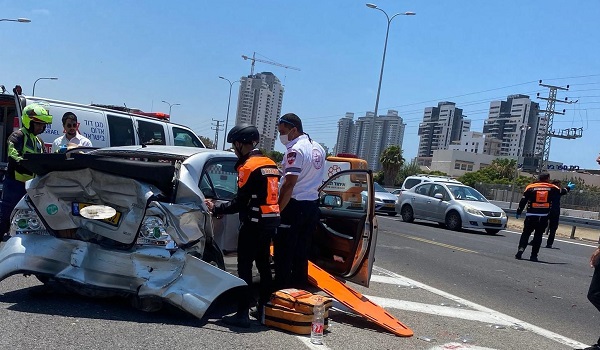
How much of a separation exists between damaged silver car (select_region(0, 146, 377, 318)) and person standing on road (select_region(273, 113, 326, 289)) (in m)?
0.53

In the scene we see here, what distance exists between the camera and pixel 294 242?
5.79 metres

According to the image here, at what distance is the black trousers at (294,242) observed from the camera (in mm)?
5773

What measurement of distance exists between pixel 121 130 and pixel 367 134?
8569 cm

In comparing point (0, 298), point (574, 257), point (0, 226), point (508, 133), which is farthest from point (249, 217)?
point (508, 133)

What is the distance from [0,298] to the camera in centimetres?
548

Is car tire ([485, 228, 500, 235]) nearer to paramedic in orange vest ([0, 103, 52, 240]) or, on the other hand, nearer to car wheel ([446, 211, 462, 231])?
car wheel ([446, 211, 462, 231])

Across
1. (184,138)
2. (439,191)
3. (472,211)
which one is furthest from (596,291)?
(439,191)

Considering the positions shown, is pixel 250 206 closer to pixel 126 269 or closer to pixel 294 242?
pixel 294 242

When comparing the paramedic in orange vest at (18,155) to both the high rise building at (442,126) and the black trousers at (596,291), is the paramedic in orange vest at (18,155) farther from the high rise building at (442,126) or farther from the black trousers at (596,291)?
the high rise building at (442,126)

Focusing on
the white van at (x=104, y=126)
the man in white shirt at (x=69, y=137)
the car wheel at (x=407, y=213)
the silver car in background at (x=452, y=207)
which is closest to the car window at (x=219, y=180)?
the man in white shirt at (x=69, y=137)

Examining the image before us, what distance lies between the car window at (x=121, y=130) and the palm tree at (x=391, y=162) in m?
54.9

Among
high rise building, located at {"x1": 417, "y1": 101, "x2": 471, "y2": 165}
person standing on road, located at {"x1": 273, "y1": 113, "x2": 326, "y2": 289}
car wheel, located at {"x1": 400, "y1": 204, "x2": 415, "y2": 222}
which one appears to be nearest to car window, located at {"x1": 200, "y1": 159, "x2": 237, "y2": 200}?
person standing on road, located at {"x1": 273, "y1": 113, "x2": 326, "y2": 289}

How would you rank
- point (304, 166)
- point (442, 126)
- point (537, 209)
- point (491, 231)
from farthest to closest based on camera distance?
point (442, 126) < point (491, 231) < point (537, 209) < point (304, 166)

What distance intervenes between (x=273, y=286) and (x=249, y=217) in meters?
0.88
